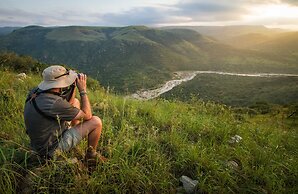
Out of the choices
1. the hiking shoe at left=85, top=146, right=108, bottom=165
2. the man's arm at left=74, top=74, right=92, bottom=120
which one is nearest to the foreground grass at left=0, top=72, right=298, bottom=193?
the hiking shoe at left=85, top=146, right=108, bottom=165

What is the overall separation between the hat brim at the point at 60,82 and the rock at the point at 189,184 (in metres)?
2.17

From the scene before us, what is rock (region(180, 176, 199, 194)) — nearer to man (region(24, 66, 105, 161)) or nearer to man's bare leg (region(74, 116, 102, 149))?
man (region(24, 66, 105, 161))

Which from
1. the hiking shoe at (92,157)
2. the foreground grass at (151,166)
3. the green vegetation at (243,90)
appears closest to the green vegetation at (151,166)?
the foreground grass at (151,166)

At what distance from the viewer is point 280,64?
Result: 162m

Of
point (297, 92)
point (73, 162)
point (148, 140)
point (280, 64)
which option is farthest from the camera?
point (280, 64)

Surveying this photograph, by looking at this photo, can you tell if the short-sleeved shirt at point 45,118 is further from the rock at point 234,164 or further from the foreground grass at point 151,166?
the rock at point 234,164

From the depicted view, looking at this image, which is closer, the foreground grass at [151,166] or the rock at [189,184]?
the foreground grass at [151,166]

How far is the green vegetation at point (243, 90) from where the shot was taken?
205 feet

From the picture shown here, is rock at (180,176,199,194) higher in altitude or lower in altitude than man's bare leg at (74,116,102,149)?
lower

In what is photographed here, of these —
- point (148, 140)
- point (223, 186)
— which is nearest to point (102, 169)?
point (148, 140)

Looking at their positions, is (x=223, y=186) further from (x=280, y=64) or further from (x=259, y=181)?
(x=280, y=64)

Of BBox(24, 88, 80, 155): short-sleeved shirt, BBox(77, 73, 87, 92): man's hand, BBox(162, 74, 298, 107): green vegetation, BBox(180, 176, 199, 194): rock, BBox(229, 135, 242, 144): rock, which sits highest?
BBox(77, 73, 87, 92): man's hand

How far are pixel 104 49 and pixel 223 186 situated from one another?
579 feet

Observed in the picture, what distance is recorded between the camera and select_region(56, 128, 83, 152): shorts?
371 centimetres
